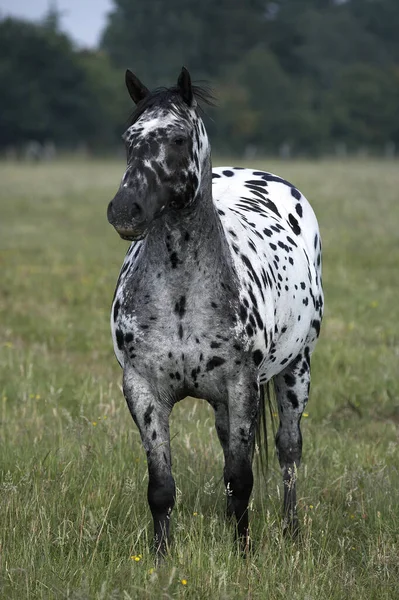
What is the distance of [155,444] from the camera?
4254mm

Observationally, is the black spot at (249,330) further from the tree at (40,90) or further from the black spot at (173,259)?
the tree at (40,90)

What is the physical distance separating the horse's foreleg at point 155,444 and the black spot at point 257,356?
501 mm

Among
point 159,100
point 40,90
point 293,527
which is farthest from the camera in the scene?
point 40,90

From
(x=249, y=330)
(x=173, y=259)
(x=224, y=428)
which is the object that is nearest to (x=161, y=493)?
(x=224, y=428)

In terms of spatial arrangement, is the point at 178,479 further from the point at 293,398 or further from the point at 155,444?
the point at 155,444

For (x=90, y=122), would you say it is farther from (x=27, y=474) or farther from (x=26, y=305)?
(x=27, y=474)

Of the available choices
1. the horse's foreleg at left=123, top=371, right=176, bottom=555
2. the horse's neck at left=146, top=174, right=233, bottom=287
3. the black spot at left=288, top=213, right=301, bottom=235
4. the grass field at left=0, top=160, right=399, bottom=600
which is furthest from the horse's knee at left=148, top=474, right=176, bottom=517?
the black spot at left=288, top=213, right=301, bottom=235

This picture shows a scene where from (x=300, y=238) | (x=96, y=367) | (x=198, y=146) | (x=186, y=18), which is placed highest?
(x=186, y=18)

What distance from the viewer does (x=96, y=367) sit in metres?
8.30

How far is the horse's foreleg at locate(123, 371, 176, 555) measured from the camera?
423cm

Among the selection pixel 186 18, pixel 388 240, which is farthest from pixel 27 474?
pixel 186 18

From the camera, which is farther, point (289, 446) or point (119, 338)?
point (289, 446)

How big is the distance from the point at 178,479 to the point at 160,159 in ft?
6.96

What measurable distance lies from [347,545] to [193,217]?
179 centimetres
